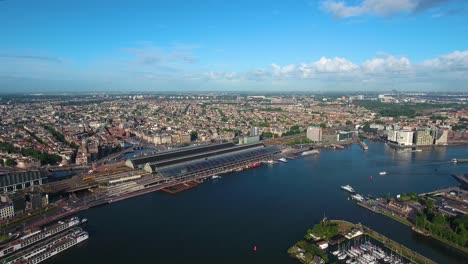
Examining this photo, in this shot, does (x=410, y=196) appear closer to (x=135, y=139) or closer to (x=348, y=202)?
(x=348, y=202)

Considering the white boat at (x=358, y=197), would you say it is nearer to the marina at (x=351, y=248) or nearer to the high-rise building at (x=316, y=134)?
the marina at (x=351, y=248)

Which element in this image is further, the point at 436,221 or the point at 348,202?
the point at 348,202

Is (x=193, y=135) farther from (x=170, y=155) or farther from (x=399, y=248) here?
(x=399, y=248)

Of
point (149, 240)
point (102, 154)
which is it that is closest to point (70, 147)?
point (102, 154)

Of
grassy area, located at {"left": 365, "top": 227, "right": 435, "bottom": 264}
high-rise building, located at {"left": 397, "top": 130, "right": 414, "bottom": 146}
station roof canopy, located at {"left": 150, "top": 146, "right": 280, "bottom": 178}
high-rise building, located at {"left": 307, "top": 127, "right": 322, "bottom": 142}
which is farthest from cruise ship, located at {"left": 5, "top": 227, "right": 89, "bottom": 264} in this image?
high-rise building, located at {"left": 397, "top": 130, "right": 414, "bottom": 146}

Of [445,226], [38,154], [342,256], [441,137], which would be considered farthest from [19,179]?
[441,137]

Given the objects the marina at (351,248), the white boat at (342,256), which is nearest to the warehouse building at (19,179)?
the marina at (351,248)

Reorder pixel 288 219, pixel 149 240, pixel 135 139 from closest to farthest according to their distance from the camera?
pixel 149 240 → pixel 288 219 → pixel 135 139
